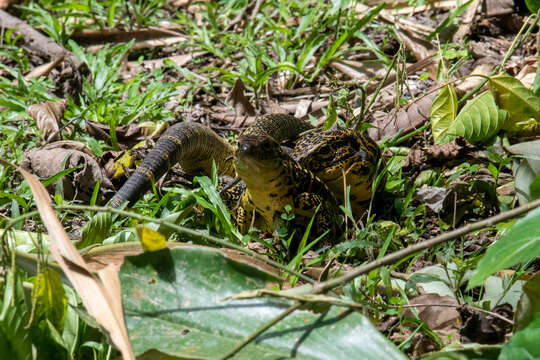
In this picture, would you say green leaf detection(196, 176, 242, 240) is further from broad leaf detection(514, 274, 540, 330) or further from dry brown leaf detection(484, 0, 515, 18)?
dry brown leaf detection(484, 0, 515, 18)

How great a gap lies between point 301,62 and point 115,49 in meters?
2.30

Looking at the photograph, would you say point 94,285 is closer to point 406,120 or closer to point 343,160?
point 343,160

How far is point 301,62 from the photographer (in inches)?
251

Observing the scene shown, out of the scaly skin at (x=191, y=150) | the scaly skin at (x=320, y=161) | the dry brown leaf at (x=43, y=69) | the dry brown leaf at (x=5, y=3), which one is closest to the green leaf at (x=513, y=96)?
the scaly skin at (x=320, y=161)

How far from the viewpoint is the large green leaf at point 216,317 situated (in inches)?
80.7

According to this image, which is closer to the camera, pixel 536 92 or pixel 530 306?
pixel 530 306

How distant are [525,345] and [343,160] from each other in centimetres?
295

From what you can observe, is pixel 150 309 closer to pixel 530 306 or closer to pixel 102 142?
pixel 530 306

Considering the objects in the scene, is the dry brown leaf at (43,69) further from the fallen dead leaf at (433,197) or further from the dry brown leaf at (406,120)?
the fallen dead leaf at (433,197)

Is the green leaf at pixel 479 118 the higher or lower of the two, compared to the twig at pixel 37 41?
higher

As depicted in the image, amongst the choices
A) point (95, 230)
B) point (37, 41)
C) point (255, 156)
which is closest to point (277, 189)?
point (255, 156)

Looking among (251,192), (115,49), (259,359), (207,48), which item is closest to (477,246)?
(251,192)

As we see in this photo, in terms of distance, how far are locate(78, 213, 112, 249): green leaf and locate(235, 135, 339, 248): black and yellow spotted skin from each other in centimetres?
95

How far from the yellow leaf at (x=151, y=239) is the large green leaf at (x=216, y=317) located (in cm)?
3
